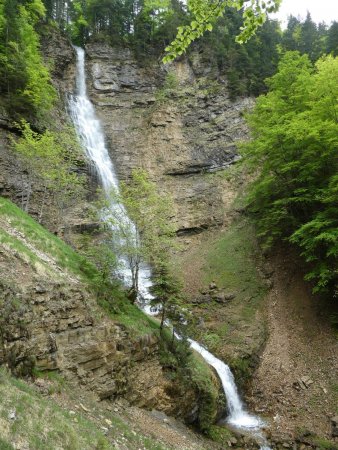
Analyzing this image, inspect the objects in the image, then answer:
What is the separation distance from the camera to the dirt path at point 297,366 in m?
→ 14.3

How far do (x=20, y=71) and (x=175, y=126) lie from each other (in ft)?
49.1

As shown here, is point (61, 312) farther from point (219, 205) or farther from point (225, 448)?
point (219, 205)

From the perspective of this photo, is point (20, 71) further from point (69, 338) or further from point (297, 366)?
point (297, 366)

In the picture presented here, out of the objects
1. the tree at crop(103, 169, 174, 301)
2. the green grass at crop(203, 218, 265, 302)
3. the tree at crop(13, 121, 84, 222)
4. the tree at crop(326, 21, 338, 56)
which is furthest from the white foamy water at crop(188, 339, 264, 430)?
the tree at crop(326, 21, 338, 56)

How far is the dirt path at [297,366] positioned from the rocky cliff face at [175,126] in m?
10.3

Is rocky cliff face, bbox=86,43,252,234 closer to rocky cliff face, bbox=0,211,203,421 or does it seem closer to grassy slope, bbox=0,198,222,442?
grassy slope, bbox=0,198,222,442

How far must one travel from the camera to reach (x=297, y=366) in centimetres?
1634

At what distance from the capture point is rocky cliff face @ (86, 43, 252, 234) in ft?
99.3

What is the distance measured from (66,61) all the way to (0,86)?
55.5 feet

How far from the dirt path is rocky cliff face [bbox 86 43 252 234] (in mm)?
10280

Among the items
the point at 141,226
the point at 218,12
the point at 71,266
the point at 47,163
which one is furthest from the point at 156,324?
the point at 218,12

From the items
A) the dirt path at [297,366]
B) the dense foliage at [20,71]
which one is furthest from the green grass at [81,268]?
the dense foliage at [20,71]

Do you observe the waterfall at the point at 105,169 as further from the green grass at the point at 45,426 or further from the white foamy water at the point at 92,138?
the green grass at the point at 45,426

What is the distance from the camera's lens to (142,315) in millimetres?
14516
